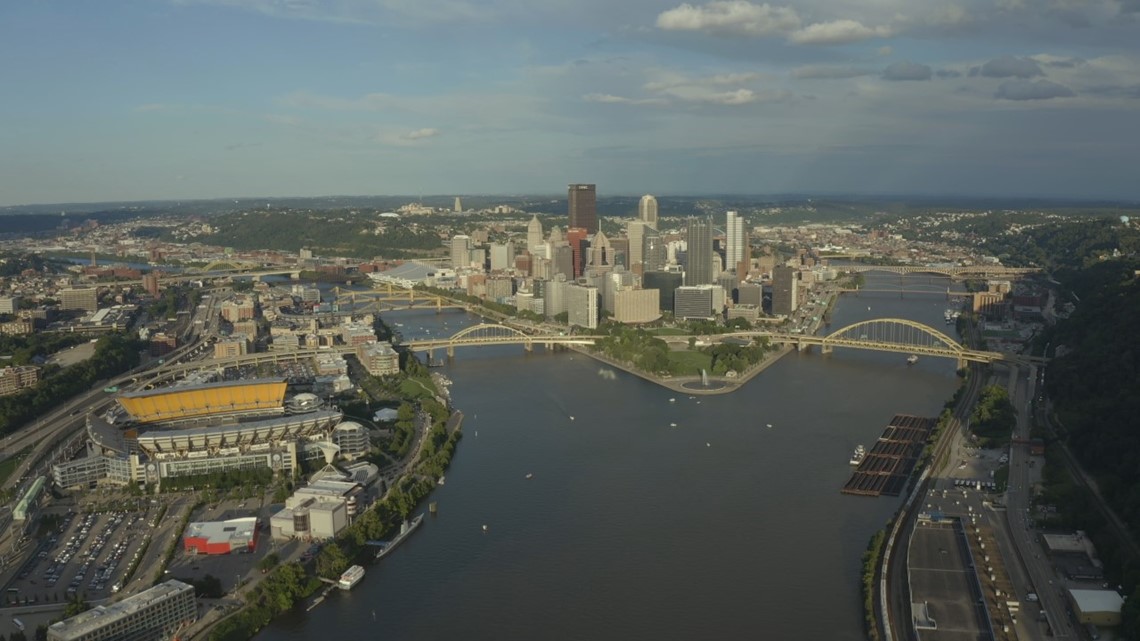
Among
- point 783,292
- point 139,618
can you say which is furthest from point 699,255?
point 139,618

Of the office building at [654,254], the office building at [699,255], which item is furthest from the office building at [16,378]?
the office building at [654,254]

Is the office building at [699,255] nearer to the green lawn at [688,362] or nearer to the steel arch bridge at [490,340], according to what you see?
the steel arch bridge at [490,340]

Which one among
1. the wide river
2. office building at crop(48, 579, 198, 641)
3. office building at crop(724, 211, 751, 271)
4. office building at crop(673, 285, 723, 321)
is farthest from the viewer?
office building at crop(724, 211, 751, 271)

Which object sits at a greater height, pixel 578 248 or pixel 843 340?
pixel 578 248

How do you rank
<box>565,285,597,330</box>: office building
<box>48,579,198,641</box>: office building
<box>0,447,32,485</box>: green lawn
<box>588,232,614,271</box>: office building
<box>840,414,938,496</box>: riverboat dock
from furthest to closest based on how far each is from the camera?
<box>588,232,614,271</box>: office building
<box>565,285,597,330</box>: office building
<box>0,447,32,485</box>: green lawn
<box>840,414,938,496</box>: riverboat dock
<box>48,579,198,641</box>: office building

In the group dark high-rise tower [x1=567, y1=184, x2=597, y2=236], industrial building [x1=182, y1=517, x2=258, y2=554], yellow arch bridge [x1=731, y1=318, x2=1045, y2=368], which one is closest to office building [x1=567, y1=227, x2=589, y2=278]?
dark high-rise tower [x1=567, y1=184, x2=597, y2=236]

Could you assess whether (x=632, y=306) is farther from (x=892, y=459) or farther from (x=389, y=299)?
(x=892, y=459)

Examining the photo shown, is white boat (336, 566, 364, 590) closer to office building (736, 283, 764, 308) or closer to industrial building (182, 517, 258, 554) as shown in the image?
industrial building (182, 517, 258, 554)
